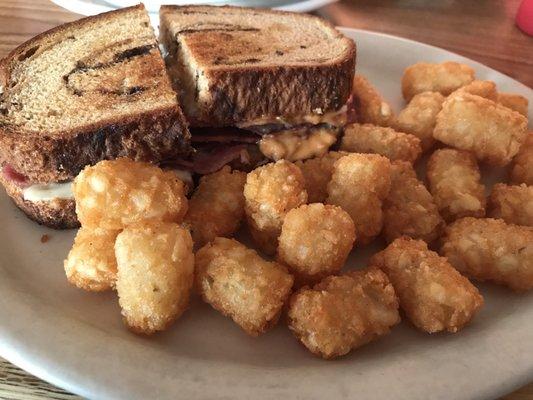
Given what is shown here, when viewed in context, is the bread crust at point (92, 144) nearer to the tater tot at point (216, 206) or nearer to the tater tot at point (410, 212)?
the tater tot at point (216, 206)

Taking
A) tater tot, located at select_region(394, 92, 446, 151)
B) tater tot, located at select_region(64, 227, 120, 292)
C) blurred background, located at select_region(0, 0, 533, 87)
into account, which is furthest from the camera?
blurred background, located at select_region(0, 0, 533, 87)

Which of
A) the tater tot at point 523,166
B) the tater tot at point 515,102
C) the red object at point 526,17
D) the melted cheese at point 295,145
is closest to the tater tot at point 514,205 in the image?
the tater tot at point 523,166

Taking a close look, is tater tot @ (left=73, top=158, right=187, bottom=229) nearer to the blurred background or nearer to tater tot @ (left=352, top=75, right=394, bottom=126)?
tater tot @ (left=352, top=75, right=394, bottom=126)

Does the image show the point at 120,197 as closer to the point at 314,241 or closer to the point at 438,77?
the point at 314,241

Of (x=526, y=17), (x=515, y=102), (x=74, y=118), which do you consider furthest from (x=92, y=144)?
(x=526, y=17)

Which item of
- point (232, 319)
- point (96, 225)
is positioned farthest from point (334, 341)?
point (96, 225)

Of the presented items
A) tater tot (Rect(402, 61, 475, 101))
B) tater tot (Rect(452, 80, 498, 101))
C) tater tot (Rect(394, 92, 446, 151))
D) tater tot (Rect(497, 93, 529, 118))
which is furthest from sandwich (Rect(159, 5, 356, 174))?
tater tot (Rect(497, 93, 529, 118))
